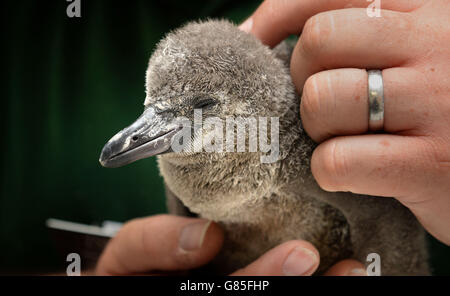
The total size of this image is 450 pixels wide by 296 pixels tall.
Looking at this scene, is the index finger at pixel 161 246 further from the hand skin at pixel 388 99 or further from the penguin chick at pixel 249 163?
the hand skin at pixel 388 99

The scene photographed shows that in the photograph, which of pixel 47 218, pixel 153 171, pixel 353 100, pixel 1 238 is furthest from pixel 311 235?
pixel 1 238

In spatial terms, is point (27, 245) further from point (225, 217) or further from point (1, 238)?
point (225, 217)

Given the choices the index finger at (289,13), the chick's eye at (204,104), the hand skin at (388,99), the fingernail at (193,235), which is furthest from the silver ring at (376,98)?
the fingernail at (193,235)

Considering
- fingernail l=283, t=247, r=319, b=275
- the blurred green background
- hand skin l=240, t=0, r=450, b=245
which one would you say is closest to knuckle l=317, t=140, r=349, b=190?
hand skin l=240, t=0, r=450, b=245

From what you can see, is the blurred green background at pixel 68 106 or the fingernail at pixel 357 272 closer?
the fingernail at pixel 357 272

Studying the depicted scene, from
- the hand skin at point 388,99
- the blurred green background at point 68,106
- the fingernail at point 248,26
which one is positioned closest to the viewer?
the hand skin at point 388,99

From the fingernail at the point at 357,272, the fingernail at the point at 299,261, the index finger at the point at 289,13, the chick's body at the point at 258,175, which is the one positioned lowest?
the fingernail at the point at 357,272

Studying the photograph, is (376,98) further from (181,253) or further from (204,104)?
(181,253)

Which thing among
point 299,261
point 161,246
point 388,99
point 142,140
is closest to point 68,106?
point 161,246
